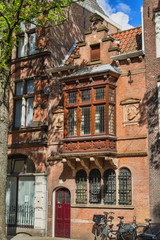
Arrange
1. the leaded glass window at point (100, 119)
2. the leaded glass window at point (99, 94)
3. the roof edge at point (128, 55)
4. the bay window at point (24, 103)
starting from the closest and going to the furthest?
the roof edge at point (128, 55)
the leaded glass window at point (100, 119)
the leaded glass window at point (99, 94)
the bay window at point (24, 103)

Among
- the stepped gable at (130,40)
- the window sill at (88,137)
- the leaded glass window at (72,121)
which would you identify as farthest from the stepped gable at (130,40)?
the window sill at (88,137)

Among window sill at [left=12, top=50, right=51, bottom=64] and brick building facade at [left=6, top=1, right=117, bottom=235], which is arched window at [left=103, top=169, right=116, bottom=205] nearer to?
brick building facade at [left=6, top=1, right=117, bottom=235]

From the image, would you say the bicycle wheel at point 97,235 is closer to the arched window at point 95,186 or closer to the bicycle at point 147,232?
the arched window at point 95,186

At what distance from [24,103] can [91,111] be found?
18.3ft

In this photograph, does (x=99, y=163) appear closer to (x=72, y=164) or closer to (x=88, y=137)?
(x=88, y=137)

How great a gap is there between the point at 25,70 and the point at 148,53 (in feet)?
27.4

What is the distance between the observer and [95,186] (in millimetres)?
17281

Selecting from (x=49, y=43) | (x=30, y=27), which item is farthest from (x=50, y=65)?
(x=30, y=27)

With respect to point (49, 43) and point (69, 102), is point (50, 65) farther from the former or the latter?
point (69, 102)

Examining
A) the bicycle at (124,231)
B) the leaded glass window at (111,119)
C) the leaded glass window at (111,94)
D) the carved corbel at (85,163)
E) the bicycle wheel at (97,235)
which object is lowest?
the bicycle wheel at (97,235)

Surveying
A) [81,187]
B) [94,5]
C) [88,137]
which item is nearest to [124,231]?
[81,187]

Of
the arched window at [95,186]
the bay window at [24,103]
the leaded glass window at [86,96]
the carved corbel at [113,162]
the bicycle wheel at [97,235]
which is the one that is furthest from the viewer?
the bay window at [24,103]

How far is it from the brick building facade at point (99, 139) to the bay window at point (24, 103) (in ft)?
8.49

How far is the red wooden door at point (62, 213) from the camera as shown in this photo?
18.1 metres
